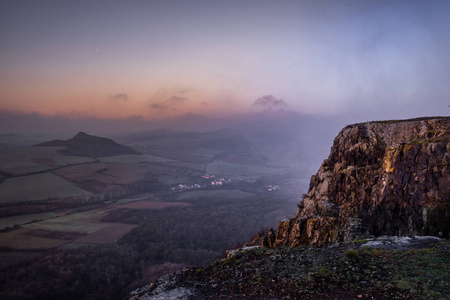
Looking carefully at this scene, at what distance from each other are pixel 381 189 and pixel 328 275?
14092 mm

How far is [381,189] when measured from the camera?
2352cm

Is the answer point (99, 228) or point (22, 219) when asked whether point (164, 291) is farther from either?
point (22, 219)

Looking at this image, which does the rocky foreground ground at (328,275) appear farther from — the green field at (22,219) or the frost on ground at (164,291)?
the green field at (22,219)

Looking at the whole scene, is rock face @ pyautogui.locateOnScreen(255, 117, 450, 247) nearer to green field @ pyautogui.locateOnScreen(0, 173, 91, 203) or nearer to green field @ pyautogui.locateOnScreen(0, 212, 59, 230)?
green field @ pyautogui.locateOnScreen(0, 212, 59, 230)

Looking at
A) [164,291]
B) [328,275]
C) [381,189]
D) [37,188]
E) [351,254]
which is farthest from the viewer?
[37,188]

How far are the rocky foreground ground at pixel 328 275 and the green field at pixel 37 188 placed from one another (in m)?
165

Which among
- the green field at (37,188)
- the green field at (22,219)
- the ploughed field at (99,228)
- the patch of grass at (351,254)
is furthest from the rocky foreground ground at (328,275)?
the green field at (37,188)

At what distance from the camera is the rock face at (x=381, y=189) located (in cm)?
2016

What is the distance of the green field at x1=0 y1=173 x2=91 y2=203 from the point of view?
137375 mm

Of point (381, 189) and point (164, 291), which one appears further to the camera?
point (381, 189)

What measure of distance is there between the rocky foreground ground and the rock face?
3.52 meters

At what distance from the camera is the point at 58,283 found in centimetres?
6850

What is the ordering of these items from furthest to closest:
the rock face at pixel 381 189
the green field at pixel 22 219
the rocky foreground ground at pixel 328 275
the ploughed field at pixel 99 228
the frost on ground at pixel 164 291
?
the green field at pixel 22 219 < the ploughed field at pixel 99 228 < the rock face at pixel 381 189 < the frost on ground at pixel 164 291 < the rocky foreground ground at pixel 328 275

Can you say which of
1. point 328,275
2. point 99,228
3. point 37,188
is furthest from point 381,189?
point 37,188
